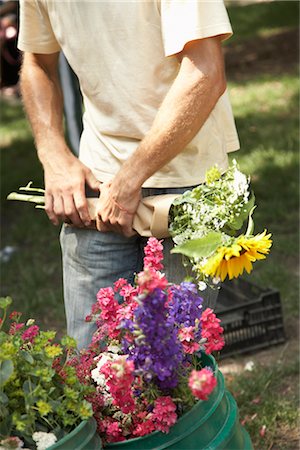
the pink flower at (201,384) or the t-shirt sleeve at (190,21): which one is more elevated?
the t-shirt sleeve at (190,21)

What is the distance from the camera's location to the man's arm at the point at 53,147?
2717mm

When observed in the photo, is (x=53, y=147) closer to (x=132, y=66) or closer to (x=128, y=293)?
(x=132, y=66)

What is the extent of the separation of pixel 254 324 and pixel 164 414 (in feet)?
8.07

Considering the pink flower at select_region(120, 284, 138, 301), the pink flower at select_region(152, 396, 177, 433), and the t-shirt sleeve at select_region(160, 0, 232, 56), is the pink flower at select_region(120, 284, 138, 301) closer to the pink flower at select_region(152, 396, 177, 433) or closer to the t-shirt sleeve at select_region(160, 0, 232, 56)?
the pink flower at select_region(152, 396, 177, 433)

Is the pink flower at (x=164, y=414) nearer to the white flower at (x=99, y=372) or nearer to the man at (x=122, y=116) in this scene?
the white flower at (x=99, y=372)

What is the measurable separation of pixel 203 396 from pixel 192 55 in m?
1.03

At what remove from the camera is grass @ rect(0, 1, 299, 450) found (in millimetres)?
3787

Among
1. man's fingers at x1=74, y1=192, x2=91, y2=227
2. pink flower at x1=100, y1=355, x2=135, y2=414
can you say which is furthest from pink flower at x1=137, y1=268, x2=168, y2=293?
man's fingers at x1=74, y1=192, x2=91, y2=227

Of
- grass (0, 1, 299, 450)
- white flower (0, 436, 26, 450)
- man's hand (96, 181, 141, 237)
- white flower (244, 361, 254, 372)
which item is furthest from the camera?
white flower (244, 361, 254, 372)

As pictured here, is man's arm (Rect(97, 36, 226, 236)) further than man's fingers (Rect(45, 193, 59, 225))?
No

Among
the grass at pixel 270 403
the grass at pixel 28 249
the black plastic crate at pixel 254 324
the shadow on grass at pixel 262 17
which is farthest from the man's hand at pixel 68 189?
the shadow on grass at pixel 262 17

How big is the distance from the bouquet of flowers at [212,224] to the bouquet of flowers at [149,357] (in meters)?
0.09

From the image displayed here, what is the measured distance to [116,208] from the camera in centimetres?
258

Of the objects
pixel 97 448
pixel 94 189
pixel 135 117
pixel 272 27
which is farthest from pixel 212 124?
pixel 272 27
